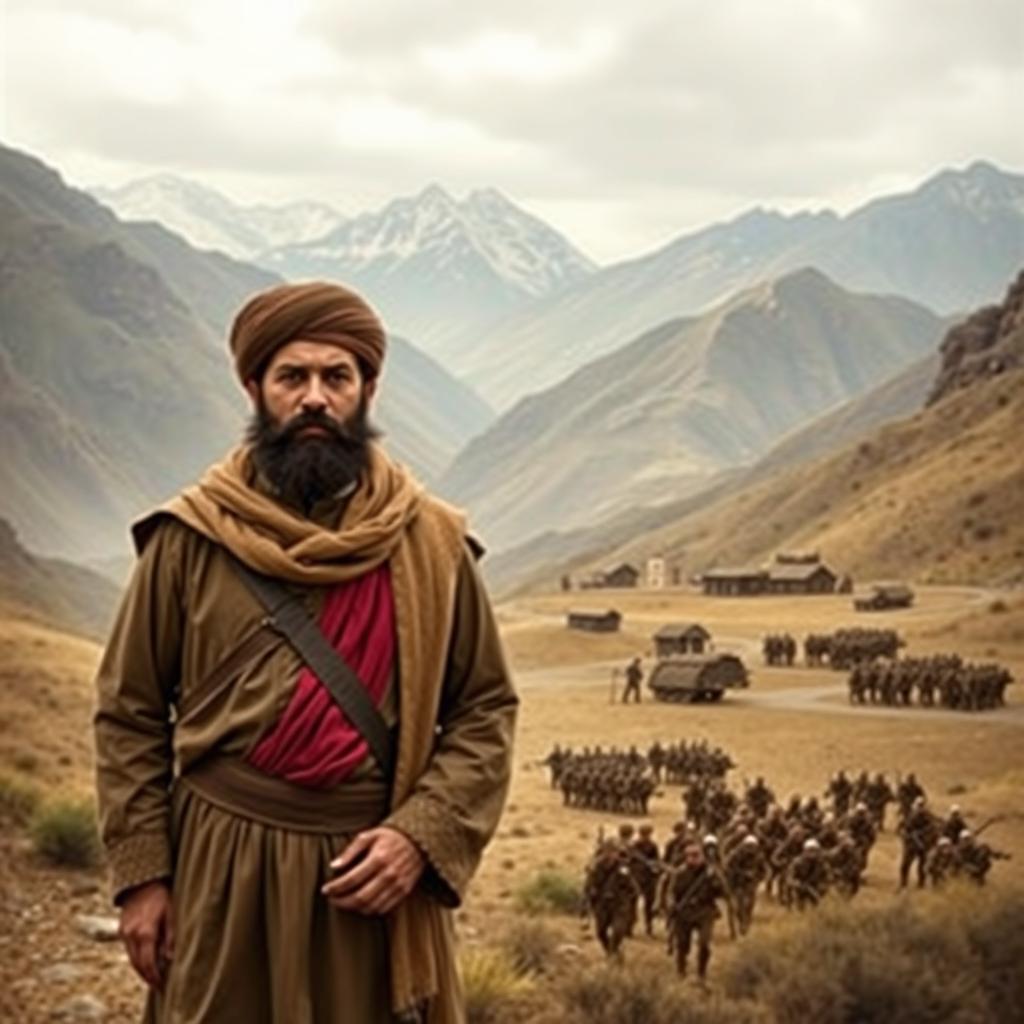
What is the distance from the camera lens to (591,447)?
643 ft

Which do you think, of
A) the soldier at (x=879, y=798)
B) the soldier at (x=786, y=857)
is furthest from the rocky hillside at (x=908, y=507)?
the soldier at (x=786, y=857)

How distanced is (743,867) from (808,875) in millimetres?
617

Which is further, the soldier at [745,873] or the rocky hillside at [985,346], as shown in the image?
the rocky hillside at [985,346]

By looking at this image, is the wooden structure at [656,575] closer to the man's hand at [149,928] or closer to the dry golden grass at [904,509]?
the dry golden grass at [904,509]

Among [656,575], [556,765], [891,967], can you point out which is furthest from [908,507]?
[891,967]

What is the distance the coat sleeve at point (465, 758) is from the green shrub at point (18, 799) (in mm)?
9135

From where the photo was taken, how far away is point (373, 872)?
3.13m

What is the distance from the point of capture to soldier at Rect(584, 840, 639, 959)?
35.8ft

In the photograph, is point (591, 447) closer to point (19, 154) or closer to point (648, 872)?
point (19, 154)

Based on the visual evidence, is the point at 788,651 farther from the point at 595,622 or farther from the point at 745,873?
the point at 745,873

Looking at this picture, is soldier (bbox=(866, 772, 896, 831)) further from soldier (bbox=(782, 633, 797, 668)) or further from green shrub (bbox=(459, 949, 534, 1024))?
soldier (bbox=(782, 633, 797, 668))

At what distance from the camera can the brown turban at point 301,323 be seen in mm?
3396

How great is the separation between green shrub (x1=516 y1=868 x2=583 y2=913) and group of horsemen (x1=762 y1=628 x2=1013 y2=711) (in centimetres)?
1538

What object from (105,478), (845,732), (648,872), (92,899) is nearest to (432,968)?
(92,899)
